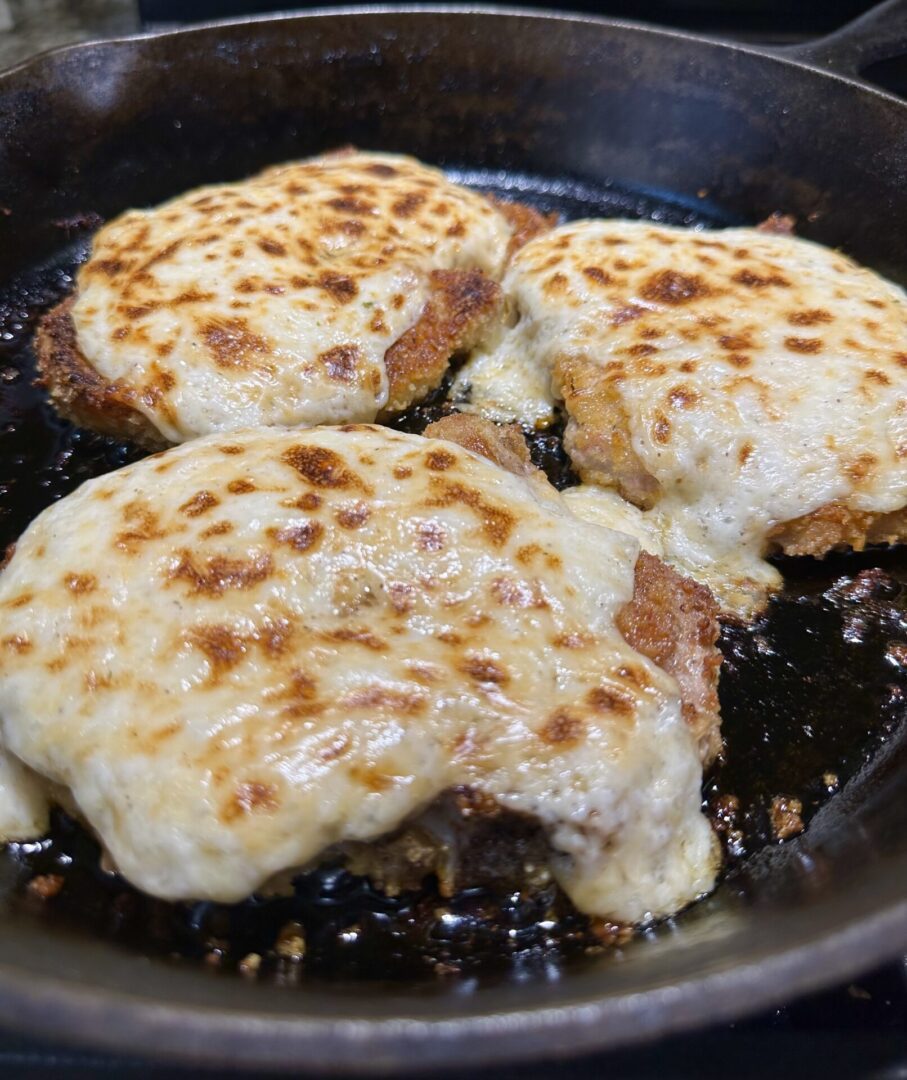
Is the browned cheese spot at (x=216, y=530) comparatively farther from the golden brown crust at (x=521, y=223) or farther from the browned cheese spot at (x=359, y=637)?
the golden brown crust at (x=521, y=223)

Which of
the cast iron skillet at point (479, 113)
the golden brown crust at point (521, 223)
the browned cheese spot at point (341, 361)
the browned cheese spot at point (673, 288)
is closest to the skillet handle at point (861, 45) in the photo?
the cast iron skillet at point (479, 113)

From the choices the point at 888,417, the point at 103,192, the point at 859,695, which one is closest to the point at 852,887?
the point at 859,695

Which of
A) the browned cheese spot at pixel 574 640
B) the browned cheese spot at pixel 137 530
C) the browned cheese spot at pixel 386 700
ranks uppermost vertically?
the browned cheese spot at pixel 574 640

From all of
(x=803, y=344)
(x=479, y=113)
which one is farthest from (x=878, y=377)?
(x=479, y=113)

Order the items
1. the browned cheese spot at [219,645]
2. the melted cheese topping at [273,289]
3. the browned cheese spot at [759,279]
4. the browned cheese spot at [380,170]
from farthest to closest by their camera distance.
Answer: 1. the browned cheese spot at [380,170]
2. the browned cheese spot at [759,279]
3. the melted cheese topping at [273,289]
4. the browned cheese spot at [219,645]

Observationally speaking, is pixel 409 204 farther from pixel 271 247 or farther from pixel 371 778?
pixel 371 778
